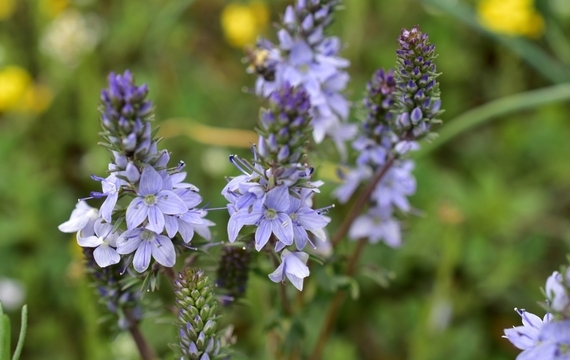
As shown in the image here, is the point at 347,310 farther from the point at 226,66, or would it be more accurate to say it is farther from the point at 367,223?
the point at 226,66

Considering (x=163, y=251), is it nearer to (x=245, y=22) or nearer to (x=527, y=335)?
(x=527, y=335)

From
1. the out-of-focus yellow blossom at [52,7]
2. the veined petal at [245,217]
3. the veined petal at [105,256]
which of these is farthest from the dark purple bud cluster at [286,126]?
the out-of-focus yellow blossom at [52,7]

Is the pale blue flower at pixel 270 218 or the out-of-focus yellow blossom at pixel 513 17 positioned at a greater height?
the out-of-focus yellow blossom at pixel 513 17

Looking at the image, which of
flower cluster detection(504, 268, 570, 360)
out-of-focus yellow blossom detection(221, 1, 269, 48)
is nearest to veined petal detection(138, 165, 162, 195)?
flower cluster detection(504, 268, 570, 360)

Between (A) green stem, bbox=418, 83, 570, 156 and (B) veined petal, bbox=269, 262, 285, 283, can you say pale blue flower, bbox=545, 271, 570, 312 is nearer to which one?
(B) veined petal, bbox=269, 262, 285, 283

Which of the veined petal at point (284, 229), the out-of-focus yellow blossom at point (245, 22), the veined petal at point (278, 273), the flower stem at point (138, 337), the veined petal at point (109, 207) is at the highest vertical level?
the out-of-focus yellow blossom at point (245, 22)

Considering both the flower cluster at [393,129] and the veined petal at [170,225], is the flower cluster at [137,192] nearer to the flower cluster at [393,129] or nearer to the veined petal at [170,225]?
→ the veined petal at [170,225]
